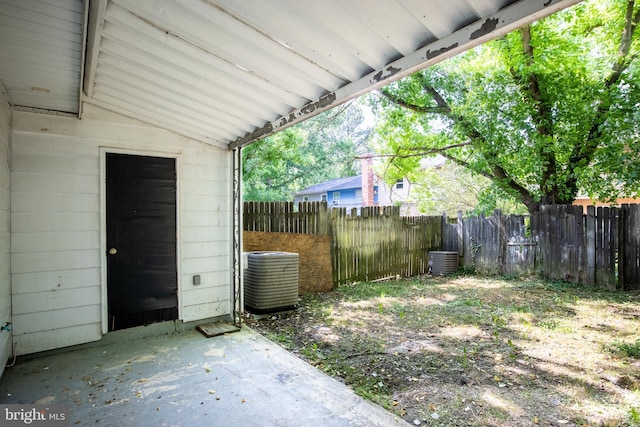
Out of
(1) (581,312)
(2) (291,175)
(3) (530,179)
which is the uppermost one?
(2) (291,175)

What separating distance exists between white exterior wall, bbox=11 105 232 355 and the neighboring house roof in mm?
17840

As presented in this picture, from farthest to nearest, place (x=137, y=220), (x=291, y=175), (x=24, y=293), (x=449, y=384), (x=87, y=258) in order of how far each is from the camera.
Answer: (x=291, y=175)
(x=137, y=220)
(x=87, y=258)
(x=24, y=293)
(x=449, y=384)

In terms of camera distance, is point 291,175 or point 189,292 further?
Answer: point 291,175

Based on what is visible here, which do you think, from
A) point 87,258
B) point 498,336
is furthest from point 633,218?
point 87,258

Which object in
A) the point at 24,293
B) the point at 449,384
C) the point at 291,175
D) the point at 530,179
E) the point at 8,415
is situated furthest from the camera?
the point at 291,175

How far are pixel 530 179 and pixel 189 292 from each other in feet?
24.6

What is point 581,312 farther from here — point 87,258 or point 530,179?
point 87,258

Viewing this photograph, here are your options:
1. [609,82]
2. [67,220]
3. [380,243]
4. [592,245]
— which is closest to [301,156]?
[380,243]

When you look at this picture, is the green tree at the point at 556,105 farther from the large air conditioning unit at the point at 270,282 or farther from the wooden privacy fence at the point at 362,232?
the large air conditioning unit at the point at 270,282

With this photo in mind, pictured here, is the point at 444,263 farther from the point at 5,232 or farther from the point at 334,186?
the point at 334,186

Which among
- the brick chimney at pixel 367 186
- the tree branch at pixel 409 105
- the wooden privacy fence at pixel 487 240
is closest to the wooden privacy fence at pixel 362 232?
the wooden privacy fence at pixel 487 240

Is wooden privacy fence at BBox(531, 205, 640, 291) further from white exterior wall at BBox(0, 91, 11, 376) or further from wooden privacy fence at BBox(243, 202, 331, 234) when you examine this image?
white exterior wall at BBox(0, 91, 11, 376)

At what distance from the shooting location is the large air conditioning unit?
486 cm

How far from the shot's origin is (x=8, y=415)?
96.3 inches
